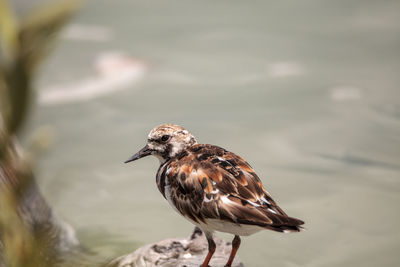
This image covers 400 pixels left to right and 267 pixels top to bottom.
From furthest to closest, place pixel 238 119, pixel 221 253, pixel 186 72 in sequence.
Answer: pixel 186 72, pixel 238 119, pixel 221 253

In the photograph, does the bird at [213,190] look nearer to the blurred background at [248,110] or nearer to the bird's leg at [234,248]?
the bird's leg at [234,248]

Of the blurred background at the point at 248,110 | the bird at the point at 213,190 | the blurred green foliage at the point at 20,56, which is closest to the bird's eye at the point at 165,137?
the bird at the point at 213,190

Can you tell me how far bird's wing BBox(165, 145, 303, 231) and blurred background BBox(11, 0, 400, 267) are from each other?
1.45 m

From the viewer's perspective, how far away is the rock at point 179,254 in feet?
12.0

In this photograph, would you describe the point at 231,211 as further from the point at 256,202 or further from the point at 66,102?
the point at 66,102

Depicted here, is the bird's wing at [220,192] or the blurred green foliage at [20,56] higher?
the blurred green foliage at [20,56]

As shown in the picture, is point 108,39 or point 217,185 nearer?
point 217,185

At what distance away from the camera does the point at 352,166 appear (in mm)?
5879

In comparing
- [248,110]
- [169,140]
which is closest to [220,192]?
[169,140]

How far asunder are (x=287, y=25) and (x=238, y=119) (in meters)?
2.65

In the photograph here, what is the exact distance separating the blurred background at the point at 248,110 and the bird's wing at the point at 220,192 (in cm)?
145

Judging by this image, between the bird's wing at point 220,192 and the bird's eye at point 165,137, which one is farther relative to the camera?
the bird's eye at point 165,137

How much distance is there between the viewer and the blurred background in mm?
5070

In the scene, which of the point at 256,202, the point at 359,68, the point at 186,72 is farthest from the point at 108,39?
the point at 256,202
